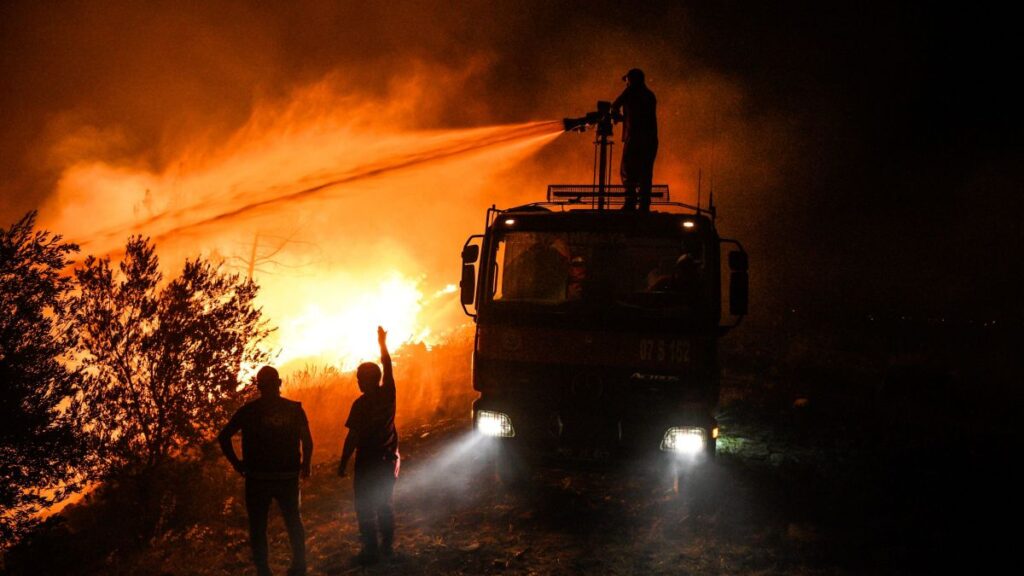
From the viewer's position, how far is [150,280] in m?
7.54

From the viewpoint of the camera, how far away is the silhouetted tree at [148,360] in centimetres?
714

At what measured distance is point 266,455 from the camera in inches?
196

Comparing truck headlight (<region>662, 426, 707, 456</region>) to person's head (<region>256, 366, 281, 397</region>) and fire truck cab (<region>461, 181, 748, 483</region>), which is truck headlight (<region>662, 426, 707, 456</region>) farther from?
person's head (<region>256, 366, 281, 397</region>)

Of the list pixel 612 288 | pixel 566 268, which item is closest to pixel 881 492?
pixel 612 288

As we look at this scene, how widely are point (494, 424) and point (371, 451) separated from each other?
54.7 inches

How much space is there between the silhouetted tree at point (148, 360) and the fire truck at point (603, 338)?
149 inches

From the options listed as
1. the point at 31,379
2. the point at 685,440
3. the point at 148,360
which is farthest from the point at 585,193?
the point at 31,379

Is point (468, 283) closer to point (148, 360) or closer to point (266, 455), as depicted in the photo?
point (266, 455)

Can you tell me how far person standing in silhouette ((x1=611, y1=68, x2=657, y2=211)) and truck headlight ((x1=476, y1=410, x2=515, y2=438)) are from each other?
387 cm

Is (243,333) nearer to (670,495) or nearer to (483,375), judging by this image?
(483,375)

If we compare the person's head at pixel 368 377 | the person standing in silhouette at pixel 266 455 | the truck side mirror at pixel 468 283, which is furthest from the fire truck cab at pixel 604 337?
the person standing in silhouette at pixel 266 455

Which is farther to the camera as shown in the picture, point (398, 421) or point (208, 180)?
point (208, 180)

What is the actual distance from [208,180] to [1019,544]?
31312 mm

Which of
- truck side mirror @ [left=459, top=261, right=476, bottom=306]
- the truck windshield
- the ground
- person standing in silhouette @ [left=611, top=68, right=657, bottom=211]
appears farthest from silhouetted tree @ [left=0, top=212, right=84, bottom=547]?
person standing in silhouette @ [left=611, top=68, right=657, bottom=211]
